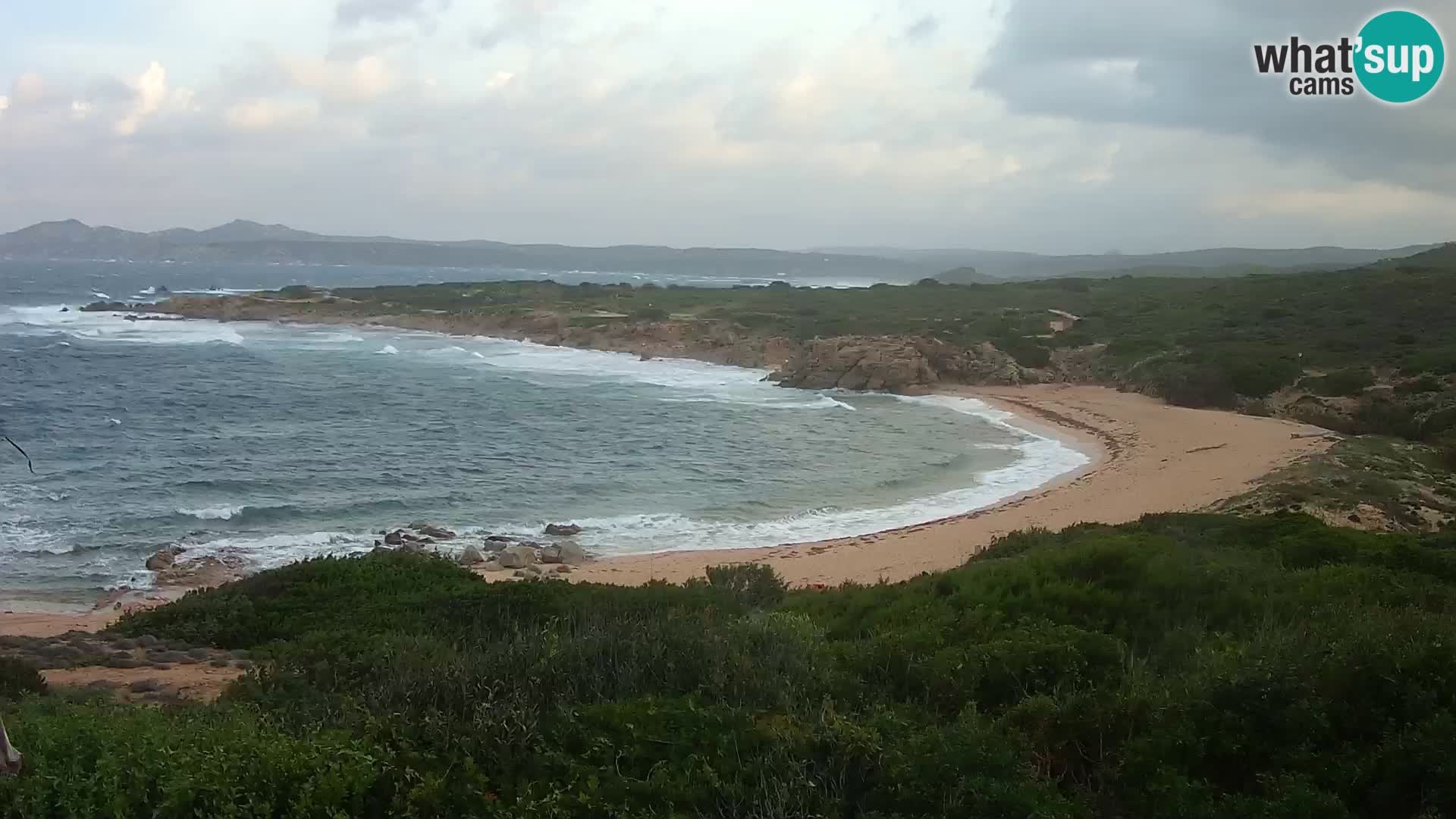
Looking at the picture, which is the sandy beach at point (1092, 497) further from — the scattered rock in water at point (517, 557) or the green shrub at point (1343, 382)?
the green shrub at point (1343, 382)

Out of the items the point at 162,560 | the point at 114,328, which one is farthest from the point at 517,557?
the point at 114,328

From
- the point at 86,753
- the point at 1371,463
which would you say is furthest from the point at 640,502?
the point at 86,753

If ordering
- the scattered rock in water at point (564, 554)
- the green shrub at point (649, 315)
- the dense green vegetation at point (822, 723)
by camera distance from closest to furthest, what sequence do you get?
the dense green vegetation at point (822, 723) → the scattered rock in water at point (564, 554) → the green shrub at point (649, 315)

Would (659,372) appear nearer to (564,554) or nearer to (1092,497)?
(1092,497)

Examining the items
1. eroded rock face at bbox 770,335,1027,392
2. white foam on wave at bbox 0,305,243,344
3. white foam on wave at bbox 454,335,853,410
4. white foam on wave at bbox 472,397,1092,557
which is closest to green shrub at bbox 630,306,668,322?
white foam on wave at bbox 454,335,853,410

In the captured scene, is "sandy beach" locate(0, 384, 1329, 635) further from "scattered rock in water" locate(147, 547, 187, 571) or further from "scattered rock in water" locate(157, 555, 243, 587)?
"scattered rock in water" locate(147, 547, 187, 571)

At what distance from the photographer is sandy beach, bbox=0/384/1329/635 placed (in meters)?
15.8

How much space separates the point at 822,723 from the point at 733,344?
4959 centimetres

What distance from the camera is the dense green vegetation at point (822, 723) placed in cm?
480

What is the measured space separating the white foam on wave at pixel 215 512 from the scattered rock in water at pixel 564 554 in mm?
7048

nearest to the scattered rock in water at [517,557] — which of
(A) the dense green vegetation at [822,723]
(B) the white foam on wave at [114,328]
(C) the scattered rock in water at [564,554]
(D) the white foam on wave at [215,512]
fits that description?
(C) the scattered rock in water at [564,554]

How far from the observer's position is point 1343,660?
18.3ft

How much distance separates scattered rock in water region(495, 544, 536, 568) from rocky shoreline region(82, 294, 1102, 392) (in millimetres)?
27004

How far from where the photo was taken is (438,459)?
26016mm
